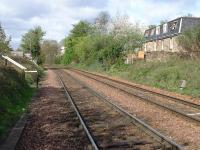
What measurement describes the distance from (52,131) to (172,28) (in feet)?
211

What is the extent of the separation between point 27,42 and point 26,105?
95058 millimetres

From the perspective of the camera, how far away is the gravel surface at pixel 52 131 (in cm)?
1027

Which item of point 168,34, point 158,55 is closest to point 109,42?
point 168,34

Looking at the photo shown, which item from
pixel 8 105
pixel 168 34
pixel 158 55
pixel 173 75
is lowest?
pixel 8 105

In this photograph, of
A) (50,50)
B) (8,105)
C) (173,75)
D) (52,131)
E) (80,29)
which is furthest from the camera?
(50,50)

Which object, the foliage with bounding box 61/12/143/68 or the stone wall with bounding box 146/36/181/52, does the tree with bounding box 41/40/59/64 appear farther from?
the stone wall with bounding box 146/36/181/52

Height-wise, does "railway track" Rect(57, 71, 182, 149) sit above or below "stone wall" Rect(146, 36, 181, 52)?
below

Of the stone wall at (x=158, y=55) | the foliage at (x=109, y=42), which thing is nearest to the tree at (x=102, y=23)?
A: the foliage at (x=109, y=42)

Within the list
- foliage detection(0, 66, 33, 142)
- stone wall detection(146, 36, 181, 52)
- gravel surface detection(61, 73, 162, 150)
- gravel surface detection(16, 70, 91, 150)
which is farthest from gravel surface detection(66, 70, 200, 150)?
stone wall detection(146, 36, 181, 52)

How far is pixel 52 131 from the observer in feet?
39.9

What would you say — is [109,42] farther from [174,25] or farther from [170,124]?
[170,124]

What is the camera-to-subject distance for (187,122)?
1358 centimetres

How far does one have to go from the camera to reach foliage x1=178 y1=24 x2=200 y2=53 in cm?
3594

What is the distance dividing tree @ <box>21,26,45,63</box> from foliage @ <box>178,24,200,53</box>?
231ft
